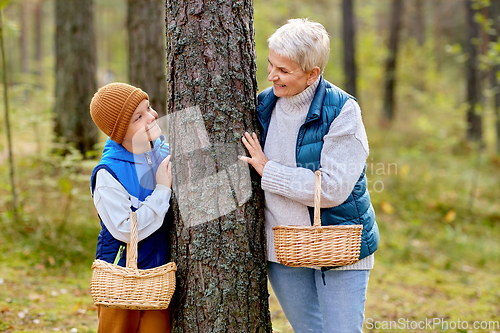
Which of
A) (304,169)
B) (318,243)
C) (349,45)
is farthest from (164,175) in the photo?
(349,45)

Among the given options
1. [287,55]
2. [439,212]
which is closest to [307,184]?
[287,55]

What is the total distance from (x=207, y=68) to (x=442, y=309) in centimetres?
353

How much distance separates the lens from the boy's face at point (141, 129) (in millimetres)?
2076

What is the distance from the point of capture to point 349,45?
1121 cm

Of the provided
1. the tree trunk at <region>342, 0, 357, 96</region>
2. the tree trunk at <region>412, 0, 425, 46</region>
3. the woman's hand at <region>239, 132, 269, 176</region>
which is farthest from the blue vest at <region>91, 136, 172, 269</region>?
the tree trunk at <region>412, 0, 425, 46</region>

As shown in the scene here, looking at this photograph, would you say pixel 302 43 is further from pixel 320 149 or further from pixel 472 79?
pixel 472 79

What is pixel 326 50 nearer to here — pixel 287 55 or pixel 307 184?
pixel 287 55

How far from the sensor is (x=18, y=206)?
4.70 metres

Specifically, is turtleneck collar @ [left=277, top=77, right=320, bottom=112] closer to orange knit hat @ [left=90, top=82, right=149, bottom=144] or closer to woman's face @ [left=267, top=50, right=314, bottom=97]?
woman's face @ [left=267, top=50, right=314, bottom=97]

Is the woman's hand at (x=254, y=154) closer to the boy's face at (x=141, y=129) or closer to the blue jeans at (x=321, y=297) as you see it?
the boy's face at (x=141, y=129)

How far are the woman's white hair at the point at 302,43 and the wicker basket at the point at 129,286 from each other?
114cm

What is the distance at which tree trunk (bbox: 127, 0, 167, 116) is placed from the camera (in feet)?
16.1

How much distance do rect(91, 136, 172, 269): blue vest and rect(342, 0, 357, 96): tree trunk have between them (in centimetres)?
955

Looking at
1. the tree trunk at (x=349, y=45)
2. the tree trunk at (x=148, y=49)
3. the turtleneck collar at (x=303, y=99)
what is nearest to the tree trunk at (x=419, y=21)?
the tree trunk at (x=349, y=45)
